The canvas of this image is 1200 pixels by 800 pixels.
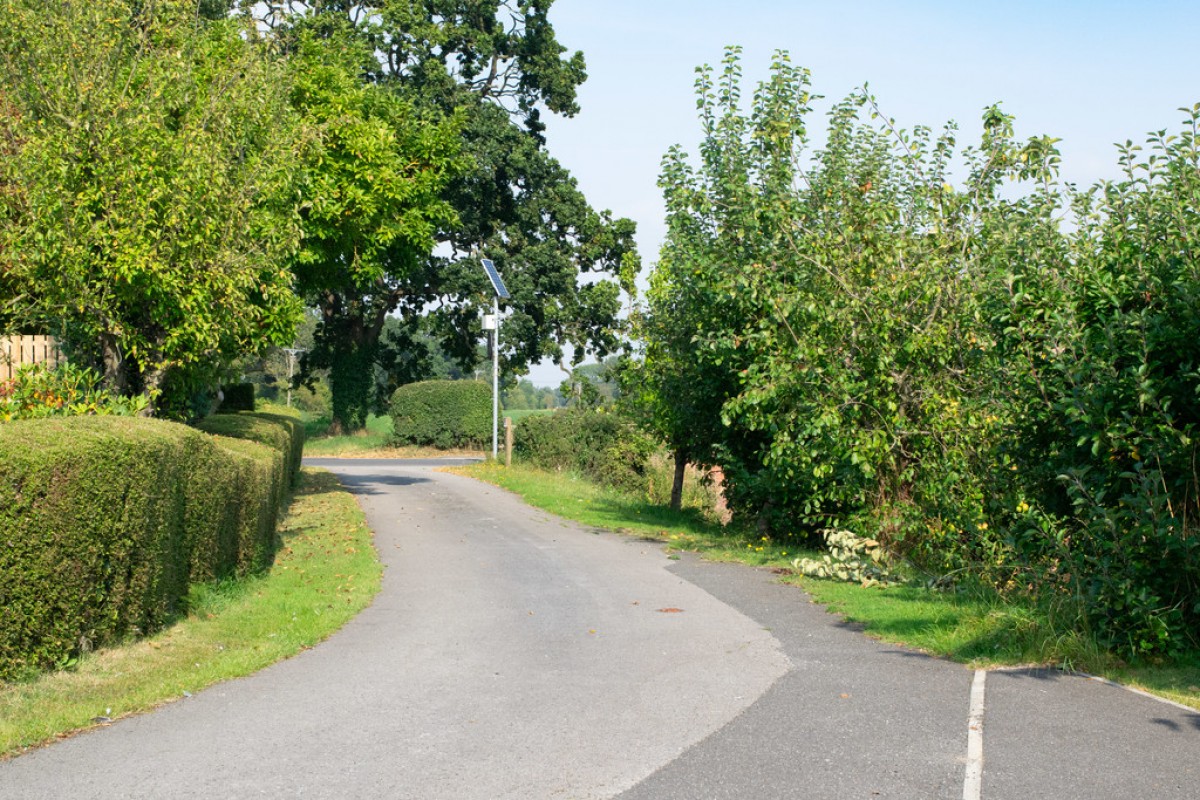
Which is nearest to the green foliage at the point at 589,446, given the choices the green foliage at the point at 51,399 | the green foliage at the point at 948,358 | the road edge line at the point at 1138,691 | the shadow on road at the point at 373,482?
the shadow on road at the point at 373,482

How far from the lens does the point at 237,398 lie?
26.8 m

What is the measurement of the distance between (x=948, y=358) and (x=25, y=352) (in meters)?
11.0

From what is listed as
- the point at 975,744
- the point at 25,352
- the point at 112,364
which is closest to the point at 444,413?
the point at 112,364

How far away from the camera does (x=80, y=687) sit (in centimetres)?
786

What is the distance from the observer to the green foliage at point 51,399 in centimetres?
1010

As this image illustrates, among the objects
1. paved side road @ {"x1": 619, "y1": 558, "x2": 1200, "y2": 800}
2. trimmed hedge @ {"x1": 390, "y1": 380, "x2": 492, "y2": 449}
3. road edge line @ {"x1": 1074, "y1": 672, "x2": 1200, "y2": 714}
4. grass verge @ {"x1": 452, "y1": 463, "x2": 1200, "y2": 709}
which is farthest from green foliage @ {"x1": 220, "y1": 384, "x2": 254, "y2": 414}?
road edge line @ {"x1": 1074, "y1": 672, "x2": 1200, "y2": 714}

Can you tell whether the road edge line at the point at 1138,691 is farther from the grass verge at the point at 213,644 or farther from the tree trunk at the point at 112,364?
the tree trunk at the point at 112,364

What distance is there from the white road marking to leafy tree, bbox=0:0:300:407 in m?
9.53

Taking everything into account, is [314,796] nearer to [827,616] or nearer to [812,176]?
[827,616]

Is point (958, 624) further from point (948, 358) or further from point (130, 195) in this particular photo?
point (130, 195)

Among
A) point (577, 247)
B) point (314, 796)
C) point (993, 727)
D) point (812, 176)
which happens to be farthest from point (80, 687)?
point (577, 247)

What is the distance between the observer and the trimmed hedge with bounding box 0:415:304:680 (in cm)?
770

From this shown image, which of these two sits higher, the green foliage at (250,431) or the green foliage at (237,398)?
the green foliage at (237,398)

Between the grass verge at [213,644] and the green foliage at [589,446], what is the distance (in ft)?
43.6
